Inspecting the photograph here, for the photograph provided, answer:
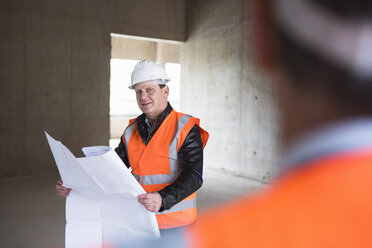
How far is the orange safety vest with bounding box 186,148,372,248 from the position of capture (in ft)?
1.44

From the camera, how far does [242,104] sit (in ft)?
23.5

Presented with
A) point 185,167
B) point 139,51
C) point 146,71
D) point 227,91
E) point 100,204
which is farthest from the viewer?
point 139,51

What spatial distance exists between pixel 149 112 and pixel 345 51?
155cm

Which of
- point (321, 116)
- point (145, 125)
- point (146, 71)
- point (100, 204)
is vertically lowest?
point (100, 204)

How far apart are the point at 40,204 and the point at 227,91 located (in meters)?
4.19

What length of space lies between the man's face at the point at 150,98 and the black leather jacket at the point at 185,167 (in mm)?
44

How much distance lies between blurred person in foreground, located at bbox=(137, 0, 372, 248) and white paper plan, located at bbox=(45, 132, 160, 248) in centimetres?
107

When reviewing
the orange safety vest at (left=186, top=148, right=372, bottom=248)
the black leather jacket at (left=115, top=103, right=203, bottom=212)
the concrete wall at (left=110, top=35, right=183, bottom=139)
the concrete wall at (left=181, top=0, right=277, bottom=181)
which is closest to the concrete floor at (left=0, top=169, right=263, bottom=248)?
the concrete wall at (left=181, top=0, right=277, bottom=181)

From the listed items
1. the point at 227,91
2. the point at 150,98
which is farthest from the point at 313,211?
the point at 227,91

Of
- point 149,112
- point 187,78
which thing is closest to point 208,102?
point 187,78

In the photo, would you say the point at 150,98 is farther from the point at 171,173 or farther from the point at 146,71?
the point at 171,173

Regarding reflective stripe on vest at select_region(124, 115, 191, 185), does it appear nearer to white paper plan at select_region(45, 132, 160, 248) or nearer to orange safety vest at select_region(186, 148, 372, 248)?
white paper plan at select_region(45, 132, 160, 248)

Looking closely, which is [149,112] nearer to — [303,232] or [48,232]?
[303,232]

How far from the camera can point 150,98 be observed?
74.9 inches
